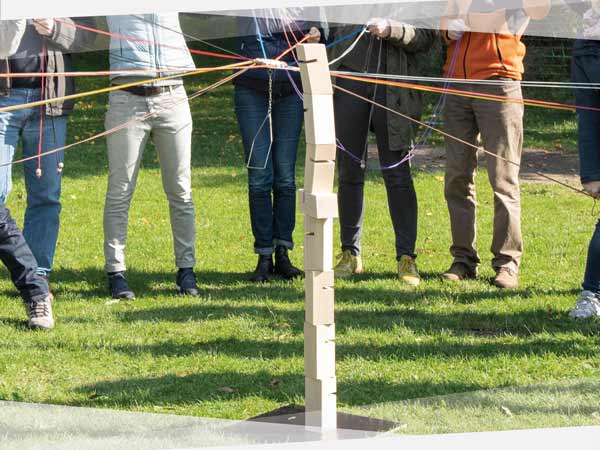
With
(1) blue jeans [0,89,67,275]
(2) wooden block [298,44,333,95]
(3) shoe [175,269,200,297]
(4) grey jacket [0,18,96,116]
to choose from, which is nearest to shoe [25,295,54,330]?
(1) blue jeans [0,89,67,275]

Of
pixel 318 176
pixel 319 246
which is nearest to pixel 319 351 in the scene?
pixel 319 246

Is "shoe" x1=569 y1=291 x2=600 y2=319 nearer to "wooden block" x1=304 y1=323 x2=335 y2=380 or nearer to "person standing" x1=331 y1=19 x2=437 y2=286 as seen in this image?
"person standing" x1=331 y1=19 x2=437 y2=286

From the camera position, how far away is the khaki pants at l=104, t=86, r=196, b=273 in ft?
19.9

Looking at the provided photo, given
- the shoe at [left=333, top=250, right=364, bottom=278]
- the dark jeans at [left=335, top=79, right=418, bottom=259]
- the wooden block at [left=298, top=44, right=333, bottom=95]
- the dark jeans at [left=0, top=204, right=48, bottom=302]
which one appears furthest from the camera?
the shoe at [left=333, top=250, right=364, bottom=278]

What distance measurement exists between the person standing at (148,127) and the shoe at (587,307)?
2289 mm

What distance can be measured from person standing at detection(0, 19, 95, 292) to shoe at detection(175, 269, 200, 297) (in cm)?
82

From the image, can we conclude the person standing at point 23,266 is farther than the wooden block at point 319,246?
Yes

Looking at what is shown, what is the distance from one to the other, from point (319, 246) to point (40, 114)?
2.63 m

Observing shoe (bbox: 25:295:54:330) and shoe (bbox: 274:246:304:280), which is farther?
shoe (bbox: 274:246:304:280)

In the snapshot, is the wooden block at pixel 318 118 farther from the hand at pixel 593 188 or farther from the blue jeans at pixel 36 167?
the blue jeans at pixel 36 167

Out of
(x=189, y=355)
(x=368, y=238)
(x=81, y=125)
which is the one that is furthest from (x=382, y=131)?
(x=81, y=125)

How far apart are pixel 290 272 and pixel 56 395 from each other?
247cm

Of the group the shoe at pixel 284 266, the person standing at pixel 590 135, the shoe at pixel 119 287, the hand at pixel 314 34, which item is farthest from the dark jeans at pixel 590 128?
the shoe at pixel 119 287

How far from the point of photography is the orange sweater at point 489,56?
6.34 m
